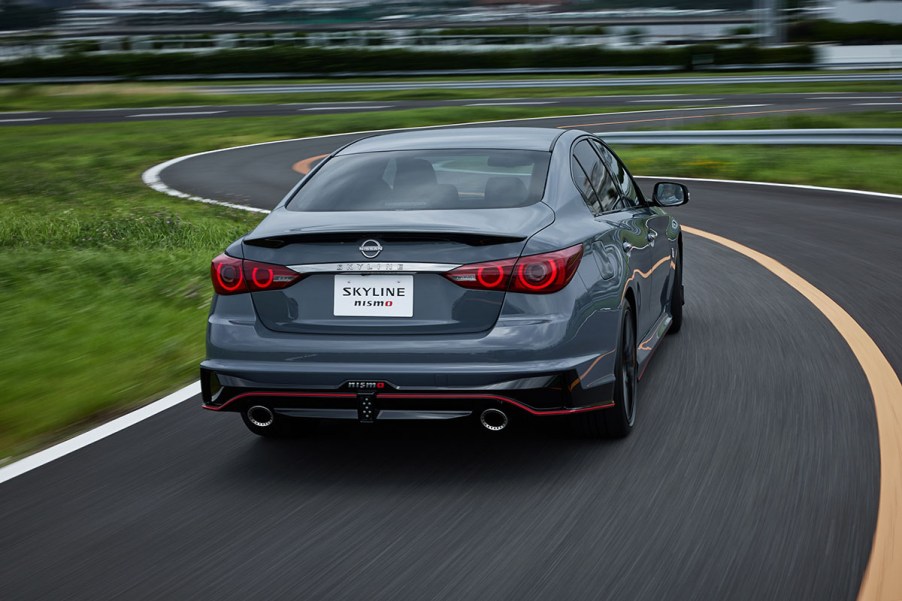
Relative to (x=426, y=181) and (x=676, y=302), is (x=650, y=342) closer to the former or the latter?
(x=676, y=302)

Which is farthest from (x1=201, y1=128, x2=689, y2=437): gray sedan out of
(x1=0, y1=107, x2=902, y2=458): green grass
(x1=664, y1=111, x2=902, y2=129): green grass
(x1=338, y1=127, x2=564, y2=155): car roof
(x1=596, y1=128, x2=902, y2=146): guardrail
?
(x1=664, y1=111, x2=902, y2=129): green grass

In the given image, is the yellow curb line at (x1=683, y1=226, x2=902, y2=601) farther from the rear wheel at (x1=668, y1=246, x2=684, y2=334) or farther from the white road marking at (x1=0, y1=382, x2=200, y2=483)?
the white road marking at (x1=0, y1=382, x2=200, y2=483)

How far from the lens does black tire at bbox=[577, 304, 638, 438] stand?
533 cm

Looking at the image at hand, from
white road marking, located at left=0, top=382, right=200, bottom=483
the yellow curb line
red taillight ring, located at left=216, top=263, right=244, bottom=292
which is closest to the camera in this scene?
the yellow curb line

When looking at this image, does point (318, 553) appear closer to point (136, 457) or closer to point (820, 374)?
point (136, 457)

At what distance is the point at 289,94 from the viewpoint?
41844 mm

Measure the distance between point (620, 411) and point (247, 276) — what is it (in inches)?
69.4

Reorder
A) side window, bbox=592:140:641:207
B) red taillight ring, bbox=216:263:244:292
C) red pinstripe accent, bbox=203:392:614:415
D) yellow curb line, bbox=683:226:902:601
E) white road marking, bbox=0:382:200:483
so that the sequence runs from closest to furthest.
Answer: yellow curb line, bbox=683:226:902:601 < red pinstripe accent, bbox=203:392:614:415 < red taillight ring, bbox=216:263:244:292 < white road marking, bbox=0:382:200:483 < side window, bbox=592:140:641:207

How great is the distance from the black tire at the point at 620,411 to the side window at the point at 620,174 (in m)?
1.28

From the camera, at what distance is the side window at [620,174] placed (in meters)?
6.70

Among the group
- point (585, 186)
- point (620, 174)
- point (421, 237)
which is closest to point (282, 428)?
point (421, 237)

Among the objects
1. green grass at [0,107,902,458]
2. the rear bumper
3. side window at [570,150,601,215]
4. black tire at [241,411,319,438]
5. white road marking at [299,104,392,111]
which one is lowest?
green grass at [0,107,902,458]

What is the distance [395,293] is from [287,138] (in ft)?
78.3

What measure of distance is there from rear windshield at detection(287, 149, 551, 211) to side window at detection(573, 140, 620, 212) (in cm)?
39
